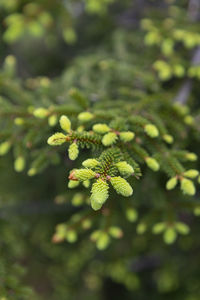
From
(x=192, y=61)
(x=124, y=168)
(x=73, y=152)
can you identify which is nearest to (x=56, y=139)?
(x=73, y=152)

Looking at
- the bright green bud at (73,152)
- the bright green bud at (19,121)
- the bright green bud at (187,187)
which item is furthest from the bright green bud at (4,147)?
the bright green bud at (187,187)

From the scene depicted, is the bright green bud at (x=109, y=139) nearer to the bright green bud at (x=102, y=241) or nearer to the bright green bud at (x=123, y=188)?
the bright green bud at (x=123, y=188)

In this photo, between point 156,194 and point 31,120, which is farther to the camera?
point 156,194

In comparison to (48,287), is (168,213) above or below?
above

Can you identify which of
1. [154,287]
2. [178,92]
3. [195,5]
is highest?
[195,5]

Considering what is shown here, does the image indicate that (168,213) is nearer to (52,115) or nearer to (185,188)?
(185,188)

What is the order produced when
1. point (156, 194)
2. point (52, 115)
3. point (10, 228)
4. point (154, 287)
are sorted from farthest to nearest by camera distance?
point (154, 287) → point (10, 228) → point (156, 194) → point (52, 115)

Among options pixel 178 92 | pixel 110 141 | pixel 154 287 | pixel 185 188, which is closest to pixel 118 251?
pixel 154 287
